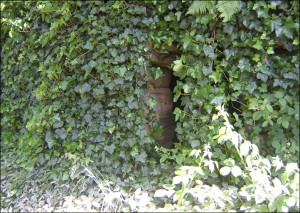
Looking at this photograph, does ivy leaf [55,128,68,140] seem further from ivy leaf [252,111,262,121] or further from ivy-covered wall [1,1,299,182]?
ivy leaf [252,111,262,121]

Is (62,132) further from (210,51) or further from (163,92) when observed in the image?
(210,51)

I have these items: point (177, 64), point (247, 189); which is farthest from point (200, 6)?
point (247, 189)

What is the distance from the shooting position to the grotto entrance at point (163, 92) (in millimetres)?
2748

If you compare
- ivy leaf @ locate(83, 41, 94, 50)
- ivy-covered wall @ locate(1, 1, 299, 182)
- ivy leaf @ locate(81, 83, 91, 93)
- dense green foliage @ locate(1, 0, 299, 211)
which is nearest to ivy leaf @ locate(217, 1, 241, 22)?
dense green foliage @ locate(1, 0, 299, 211)

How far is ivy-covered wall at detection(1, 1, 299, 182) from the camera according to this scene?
225 centimetres

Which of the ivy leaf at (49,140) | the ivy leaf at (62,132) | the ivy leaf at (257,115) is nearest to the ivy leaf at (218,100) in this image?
the ivy leaf at (257,115)

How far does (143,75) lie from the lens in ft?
8.70

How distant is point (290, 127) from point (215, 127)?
2.03 feet

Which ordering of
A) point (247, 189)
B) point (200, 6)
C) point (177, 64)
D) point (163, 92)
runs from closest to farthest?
point (247, 189) → point (200, 6) → point (177, 64) → point (163, 92)

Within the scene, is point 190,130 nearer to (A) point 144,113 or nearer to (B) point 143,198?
(A) point 144,113

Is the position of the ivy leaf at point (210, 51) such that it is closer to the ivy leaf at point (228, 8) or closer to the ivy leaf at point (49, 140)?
the ivy leaf at point (228, 8)

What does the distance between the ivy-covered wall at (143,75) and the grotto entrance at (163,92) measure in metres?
0.12

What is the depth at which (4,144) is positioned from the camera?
3.71 meters

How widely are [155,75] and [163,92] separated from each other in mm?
585
